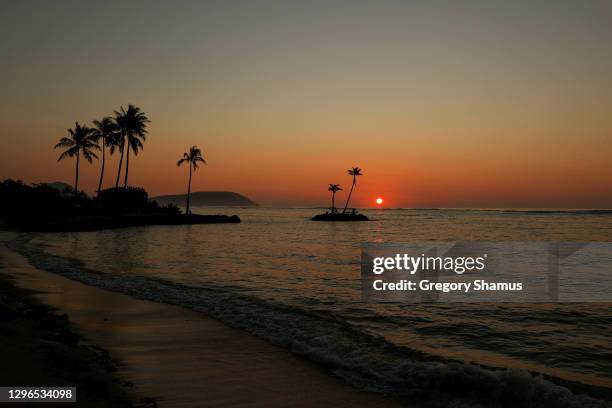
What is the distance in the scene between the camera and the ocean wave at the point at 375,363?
6523mm

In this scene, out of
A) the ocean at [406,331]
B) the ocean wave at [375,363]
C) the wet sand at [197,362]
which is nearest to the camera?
the wet sand at [197,362]

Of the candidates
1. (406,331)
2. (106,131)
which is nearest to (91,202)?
(106,131)

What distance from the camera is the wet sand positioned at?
619cm

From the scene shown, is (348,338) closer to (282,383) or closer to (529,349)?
(282,383)

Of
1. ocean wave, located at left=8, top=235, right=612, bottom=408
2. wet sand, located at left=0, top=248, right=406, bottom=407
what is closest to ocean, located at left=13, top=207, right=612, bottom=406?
ocean wave, located at left=8, top=235, right=612, bottom=408

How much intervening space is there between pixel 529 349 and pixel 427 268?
15159 millimetres

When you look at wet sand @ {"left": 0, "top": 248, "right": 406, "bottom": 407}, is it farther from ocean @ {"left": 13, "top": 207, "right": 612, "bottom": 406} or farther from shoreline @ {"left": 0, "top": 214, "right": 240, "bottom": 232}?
shoreline @ {"left": 0, "top": 214, "right": 240, "bottom": 232}

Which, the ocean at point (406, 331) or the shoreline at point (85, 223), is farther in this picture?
the shoreline at point (85, 223)

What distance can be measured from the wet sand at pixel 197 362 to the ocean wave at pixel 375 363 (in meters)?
0.45

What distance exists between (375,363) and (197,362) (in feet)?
10.7

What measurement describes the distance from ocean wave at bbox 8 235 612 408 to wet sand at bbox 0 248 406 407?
0.45 metres

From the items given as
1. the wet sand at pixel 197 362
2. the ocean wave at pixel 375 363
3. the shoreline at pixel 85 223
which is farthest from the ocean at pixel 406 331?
the shoreline at pixel 85 223

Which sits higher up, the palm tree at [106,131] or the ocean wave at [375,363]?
the palm tree at [106,131]

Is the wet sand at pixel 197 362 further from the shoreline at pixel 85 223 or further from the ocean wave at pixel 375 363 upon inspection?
the shoreline at pixel 85 223
